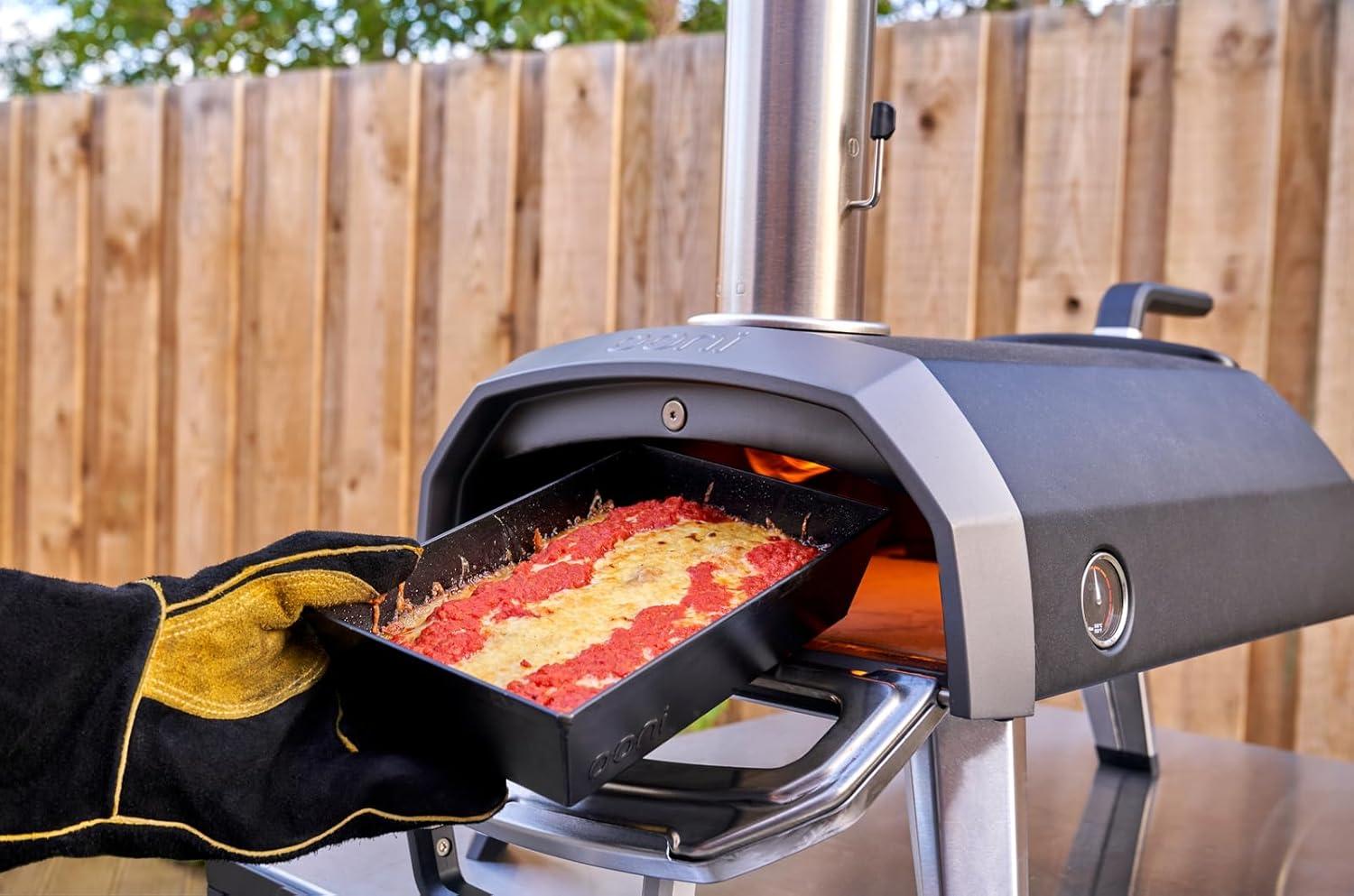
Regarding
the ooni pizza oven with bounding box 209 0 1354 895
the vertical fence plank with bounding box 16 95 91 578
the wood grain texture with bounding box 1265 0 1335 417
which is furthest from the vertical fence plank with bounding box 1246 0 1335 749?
the vertical fence plank with bounding box 16 95 91 578

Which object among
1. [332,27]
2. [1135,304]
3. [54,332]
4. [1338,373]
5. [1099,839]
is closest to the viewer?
[1099,839]

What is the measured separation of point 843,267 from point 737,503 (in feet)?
0.89

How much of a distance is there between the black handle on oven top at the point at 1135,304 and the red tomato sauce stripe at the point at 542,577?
69 cm

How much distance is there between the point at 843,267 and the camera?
4.08ft

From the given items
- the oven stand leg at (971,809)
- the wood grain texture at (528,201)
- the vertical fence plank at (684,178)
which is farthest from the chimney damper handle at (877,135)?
the wood grain texture at (528,201)

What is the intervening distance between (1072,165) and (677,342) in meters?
1.41

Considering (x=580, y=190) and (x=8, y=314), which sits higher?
(x=580, y=190)

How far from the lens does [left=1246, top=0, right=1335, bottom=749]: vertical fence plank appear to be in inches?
81.5

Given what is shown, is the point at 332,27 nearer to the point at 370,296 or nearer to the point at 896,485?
the point at 370,296

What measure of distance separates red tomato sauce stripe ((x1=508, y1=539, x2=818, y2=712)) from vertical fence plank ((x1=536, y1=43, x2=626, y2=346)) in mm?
1717

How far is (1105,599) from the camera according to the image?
40.7 inches

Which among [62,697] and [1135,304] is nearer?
[62,697]

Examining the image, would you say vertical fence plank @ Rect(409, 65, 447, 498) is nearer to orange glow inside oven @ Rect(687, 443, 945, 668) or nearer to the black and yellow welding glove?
orange glow inside oven @ Rect(687, 443, 945, 668)

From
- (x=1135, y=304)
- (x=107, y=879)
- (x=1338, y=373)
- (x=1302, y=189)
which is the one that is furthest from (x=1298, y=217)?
(x=107, y=879)
